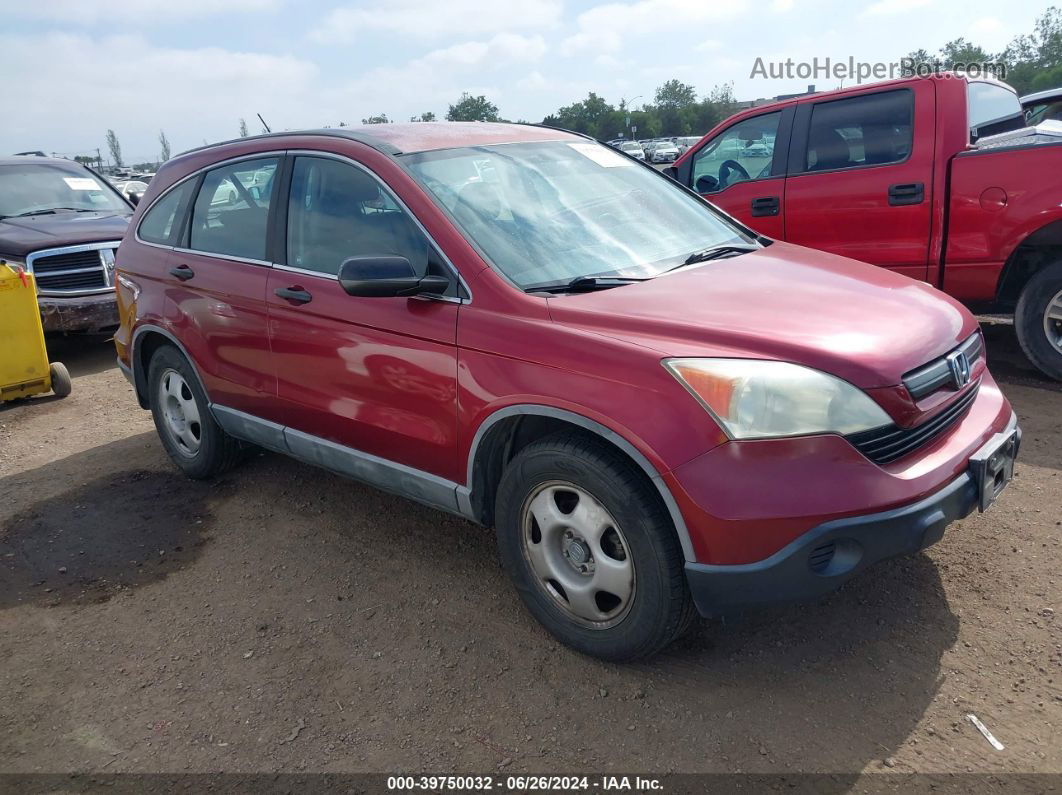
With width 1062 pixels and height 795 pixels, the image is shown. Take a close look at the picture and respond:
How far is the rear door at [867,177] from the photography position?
586cm

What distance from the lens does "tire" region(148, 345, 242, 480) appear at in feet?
15.5

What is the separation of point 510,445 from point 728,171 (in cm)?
462

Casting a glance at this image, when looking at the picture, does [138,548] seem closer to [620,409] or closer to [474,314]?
[474,314]

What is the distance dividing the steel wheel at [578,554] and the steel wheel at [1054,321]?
4.07 meters

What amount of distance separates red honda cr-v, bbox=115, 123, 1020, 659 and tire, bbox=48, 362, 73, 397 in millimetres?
3213

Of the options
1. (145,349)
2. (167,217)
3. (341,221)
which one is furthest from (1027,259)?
(145,349)

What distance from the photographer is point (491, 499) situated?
10.8 feet

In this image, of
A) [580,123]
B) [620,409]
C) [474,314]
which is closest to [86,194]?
[474,314]

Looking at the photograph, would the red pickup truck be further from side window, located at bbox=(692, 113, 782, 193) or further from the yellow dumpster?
the yellow dumpster

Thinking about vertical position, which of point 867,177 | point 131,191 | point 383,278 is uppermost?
point 131,191

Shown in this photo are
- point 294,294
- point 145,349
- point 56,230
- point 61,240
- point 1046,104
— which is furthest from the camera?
point 1046,104

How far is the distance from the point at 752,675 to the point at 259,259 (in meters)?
2.84

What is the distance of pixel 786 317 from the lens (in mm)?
2855

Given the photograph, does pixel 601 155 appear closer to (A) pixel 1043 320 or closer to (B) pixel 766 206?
(B) pixel 766 206
